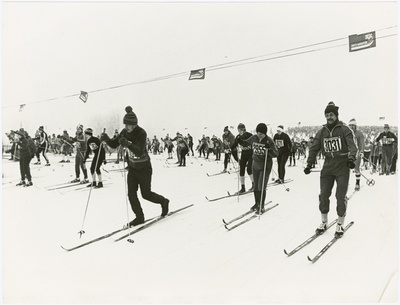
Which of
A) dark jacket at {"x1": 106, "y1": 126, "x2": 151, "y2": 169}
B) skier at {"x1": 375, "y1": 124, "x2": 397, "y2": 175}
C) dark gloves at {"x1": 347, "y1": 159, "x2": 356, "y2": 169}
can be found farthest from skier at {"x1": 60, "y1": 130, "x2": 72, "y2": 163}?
skier at {"x1": 375, "y1": 124, "x2": 397, "y2": 175}

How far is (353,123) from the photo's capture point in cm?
708

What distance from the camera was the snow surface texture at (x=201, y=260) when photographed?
3.12 meters

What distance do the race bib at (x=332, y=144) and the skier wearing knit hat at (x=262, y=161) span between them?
4.26ft

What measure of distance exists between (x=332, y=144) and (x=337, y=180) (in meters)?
0.52

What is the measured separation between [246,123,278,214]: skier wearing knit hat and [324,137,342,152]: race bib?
1.30 meters

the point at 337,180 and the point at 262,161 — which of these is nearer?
the point at 337,180

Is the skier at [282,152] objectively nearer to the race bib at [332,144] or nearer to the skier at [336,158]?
the skier at [336,158]

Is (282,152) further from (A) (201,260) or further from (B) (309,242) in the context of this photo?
(A) (201,260)

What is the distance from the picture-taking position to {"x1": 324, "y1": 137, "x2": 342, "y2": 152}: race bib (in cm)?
410

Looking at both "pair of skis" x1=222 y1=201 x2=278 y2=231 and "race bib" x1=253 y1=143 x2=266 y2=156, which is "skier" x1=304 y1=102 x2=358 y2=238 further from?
"race bib" x1=253 y1=143 x2=266 y2=156

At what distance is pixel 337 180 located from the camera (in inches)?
163

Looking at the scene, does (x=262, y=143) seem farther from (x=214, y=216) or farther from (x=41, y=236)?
(x=41, y=236)

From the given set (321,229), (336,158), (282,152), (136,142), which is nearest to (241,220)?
(321,229)

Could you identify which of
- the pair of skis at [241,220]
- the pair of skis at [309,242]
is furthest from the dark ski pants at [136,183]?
the pair of skis at [309,242]
